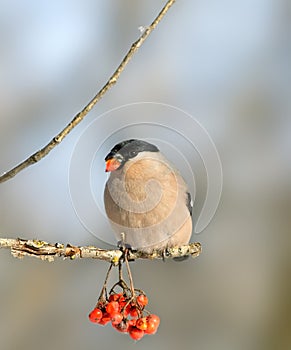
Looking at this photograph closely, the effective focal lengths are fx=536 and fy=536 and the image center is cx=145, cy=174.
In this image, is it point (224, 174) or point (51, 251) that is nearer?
point (51, 251)

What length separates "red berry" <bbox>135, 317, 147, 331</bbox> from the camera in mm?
522

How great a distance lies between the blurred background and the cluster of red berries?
0.92 m

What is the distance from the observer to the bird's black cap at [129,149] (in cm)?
47

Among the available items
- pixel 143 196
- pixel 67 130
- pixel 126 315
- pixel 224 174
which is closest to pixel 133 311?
pixel 126 315

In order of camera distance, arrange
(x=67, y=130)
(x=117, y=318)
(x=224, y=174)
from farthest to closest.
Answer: (x=224, y=174) < (x=117, y=318) < (x=67, y=130)

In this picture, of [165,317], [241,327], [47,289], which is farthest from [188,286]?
[47,289]

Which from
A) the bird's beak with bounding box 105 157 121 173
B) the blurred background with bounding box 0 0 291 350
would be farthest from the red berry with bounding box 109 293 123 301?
the blurred background with bounding box 0 0 291 350

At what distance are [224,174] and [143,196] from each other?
1.25 m

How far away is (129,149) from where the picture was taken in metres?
0.48

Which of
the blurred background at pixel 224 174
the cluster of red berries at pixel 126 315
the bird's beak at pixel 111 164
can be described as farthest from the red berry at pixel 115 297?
the blurred background at pixel 224 174

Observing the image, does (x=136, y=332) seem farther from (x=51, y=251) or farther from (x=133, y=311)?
(x=51, y=251)

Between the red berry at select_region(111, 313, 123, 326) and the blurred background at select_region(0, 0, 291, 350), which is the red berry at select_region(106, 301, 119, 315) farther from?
the blurred background at select_region(0, 0, 291, 350)

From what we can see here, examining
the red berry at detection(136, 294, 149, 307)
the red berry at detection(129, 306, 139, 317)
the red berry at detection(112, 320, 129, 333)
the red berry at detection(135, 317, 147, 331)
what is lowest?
the red berry at detection(112, 320, 129, 333)

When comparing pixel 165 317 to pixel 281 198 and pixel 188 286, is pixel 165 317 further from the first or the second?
pixel 281 198
